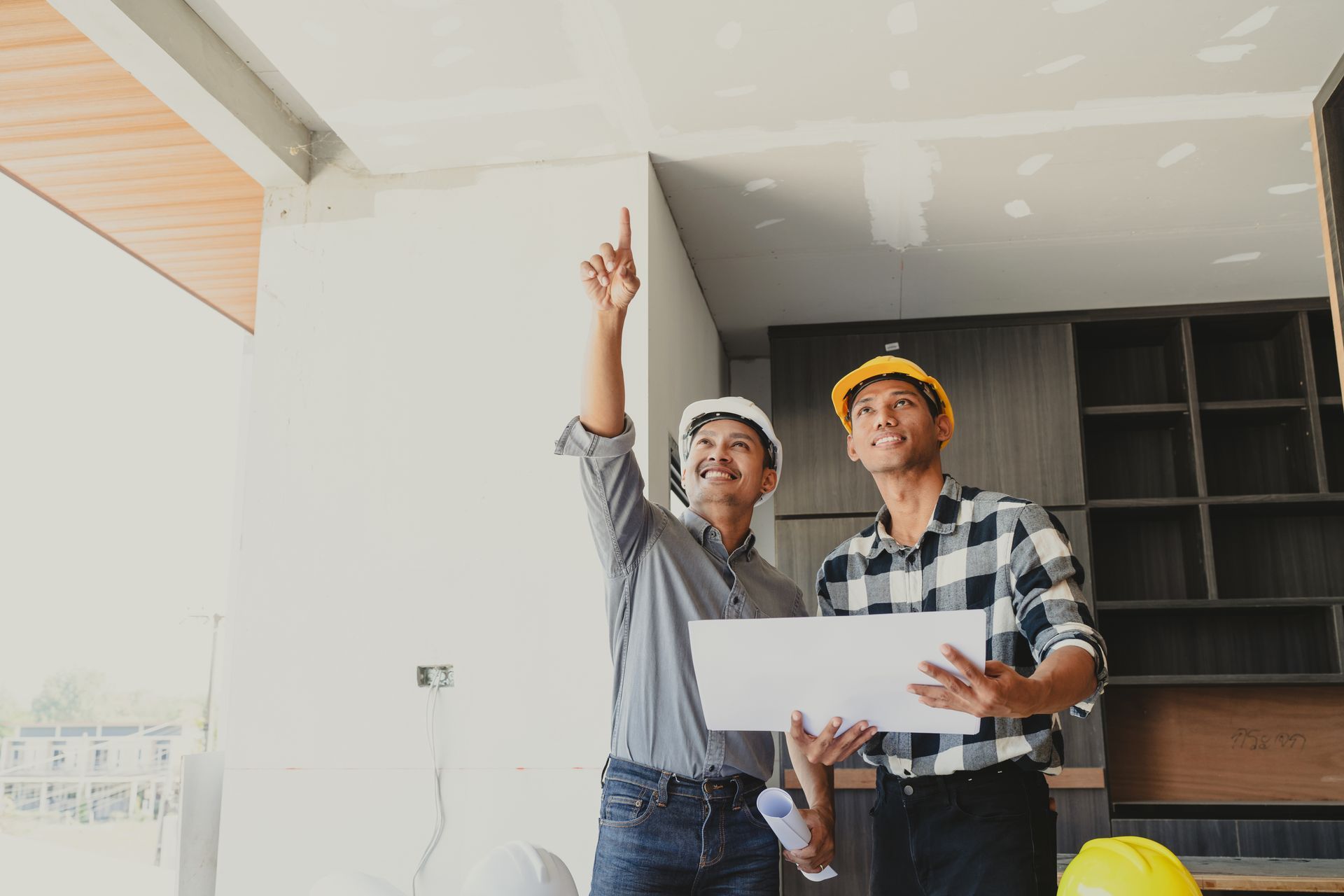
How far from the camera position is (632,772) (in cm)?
157

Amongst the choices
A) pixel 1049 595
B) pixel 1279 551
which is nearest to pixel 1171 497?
pixel 1279 551

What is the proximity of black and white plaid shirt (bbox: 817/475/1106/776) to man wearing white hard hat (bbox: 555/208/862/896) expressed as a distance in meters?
0.21

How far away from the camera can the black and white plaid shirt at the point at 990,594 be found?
4.95 ft

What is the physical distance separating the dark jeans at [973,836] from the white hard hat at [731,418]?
0.58 meters

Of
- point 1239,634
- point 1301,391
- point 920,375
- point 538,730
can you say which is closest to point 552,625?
point 538,730

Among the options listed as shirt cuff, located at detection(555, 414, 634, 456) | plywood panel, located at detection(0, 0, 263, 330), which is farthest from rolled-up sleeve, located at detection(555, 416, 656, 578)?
plywood panel, located at detection(0, 0, 263, 330)

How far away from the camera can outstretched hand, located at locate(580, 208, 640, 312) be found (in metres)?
1.60

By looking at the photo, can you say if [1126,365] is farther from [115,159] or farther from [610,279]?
[115,159]

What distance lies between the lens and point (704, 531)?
5.82 ft

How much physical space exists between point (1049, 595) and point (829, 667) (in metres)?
0.41

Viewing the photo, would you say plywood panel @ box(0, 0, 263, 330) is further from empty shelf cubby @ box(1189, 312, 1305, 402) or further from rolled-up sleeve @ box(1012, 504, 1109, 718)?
empty shelf cubby @ box(1189, 312, 1305, 402)

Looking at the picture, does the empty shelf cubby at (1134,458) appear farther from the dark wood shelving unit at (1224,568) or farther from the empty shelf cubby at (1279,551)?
the empty shelf cubby at (1279,551)

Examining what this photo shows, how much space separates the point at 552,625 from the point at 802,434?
1.92 m

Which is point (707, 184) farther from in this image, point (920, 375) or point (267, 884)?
point (267, 884)
